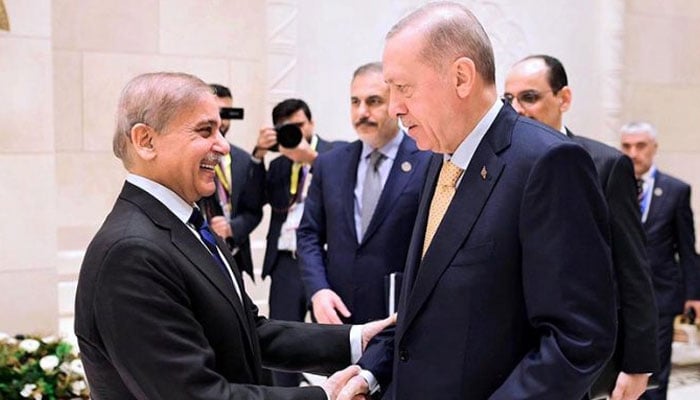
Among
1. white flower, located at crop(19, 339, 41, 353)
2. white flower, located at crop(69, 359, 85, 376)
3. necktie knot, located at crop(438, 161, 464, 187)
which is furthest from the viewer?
white flower, located at crop(19, 339, 41, 353)

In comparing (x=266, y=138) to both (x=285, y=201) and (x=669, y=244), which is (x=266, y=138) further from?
(x=669, y=244)

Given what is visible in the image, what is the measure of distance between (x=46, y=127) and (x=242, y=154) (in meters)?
1.09

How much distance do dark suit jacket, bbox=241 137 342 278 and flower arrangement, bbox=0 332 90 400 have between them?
1.20 meters

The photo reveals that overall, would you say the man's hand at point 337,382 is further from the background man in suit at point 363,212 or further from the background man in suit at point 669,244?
the background man in suit at point 669,244

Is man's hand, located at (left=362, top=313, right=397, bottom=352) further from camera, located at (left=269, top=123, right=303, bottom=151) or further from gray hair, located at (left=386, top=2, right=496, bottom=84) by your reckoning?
camera, located at (left=269, top=123, right=303, bottom=151)

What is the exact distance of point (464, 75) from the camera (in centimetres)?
175

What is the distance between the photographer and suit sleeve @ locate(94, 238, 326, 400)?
67.7 inches

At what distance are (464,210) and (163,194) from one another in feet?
2.35

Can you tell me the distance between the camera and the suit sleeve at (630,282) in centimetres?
264

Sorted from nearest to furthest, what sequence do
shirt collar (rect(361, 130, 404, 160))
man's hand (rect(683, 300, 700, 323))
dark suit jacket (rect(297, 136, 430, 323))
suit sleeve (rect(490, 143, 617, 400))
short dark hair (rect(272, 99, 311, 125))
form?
suit sleeve (rect(490, 143, 617, 400)) < dark suit jacket (rect(297, 136, 430, 323)) < shirt collar (rect(361, 130, 404, 160)) < short dark hair (rect(272, 99, 311, 125)) < man's hand (rect(683, 300, 700, 323))

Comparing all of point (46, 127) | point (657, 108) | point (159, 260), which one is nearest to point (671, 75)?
point (657, 108)

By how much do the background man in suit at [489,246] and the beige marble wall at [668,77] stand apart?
247 inches

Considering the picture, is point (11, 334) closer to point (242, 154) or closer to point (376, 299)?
point (242, 154)

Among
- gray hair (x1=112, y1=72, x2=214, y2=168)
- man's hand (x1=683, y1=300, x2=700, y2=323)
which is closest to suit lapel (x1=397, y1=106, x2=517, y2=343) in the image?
gray hair (x1=112, y1=72, x2=214, y2=168)
